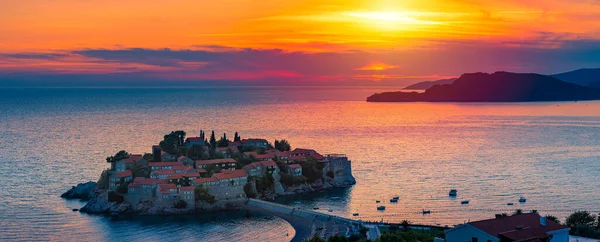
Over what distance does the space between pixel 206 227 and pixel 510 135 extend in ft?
240

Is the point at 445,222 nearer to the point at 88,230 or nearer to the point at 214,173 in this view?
the point at 214,173

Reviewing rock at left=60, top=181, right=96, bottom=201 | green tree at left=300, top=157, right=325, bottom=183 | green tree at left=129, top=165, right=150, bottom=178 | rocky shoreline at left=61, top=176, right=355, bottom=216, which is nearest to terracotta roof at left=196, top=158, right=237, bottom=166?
green tree at left=129, top=165, right=150, bottom=178

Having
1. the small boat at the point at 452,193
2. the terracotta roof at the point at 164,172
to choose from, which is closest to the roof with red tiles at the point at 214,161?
the terracotta roof at the point at 164,172

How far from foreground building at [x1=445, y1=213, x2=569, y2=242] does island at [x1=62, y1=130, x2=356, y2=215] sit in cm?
3120

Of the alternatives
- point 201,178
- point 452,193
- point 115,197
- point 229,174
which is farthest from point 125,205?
point 452,193

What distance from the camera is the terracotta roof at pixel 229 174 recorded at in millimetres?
56963

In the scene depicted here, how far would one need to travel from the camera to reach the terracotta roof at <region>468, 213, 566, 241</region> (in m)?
25.0

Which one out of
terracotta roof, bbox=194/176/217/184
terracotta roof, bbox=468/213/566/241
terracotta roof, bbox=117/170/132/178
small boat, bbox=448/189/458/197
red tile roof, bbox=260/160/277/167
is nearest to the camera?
terracotta roof, bbox=468/213/566/241

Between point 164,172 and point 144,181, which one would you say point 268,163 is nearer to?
point 164,172

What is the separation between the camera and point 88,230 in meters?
48.9

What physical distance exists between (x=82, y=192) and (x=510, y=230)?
42.0 metres

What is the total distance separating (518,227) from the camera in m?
25.6

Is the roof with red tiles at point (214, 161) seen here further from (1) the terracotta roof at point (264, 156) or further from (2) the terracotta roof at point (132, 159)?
(2) the terracotta roof at point (132, 159)

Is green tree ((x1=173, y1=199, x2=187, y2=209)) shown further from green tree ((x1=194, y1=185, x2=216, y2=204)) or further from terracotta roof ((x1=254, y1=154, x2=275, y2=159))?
terracotta roof ((x1=254, y1=154, x2=275, y2=159))
